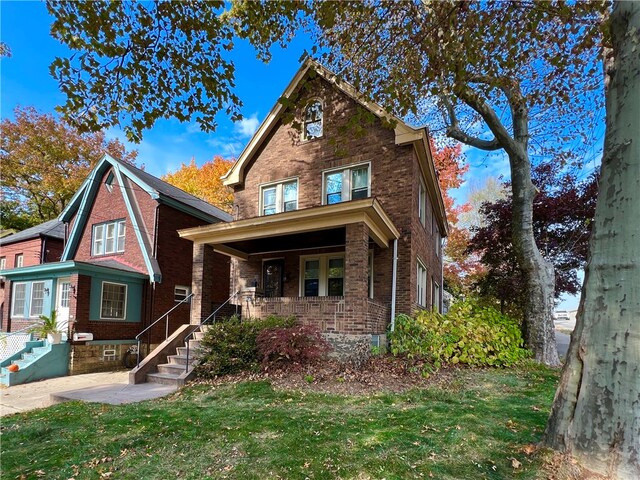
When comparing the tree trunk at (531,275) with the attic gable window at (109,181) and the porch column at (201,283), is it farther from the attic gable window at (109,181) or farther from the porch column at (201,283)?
the attic gable window at (109,181)

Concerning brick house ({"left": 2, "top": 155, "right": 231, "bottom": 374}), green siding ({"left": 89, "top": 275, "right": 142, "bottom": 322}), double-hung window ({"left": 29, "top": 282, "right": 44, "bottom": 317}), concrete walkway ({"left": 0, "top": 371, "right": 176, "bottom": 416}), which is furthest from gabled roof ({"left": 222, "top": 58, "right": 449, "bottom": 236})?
double-hung window ({"left": 29, "top": 282, "right": 44, "bottom": 317})

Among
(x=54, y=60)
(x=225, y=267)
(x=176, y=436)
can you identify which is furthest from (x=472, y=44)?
(x=225, y=267)

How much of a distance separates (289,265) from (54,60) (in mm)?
8633

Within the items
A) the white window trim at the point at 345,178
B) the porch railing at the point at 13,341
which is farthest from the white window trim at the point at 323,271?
the porch railing at the point at 13,341

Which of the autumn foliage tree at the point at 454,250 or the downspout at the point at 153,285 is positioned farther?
the autumn foliage tree at the point at 454,250

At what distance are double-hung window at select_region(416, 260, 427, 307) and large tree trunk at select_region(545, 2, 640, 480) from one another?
8.84 meters

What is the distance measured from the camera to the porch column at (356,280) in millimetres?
8617

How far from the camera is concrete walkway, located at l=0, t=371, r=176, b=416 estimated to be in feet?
23.6

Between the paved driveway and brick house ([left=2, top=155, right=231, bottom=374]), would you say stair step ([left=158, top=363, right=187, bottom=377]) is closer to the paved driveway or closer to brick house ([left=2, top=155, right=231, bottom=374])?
the paved driveway

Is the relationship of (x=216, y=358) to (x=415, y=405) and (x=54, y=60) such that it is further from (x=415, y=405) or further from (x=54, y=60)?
(x=54, y=60)

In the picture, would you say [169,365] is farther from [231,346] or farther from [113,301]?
[113,301]

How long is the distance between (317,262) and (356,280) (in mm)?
3710

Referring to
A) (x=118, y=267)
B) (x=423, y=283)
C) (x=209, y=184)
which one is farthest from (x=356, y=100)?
(x=209, y=184)

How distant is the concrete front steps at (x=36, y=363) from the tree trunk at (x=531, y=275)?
46.0 feet
